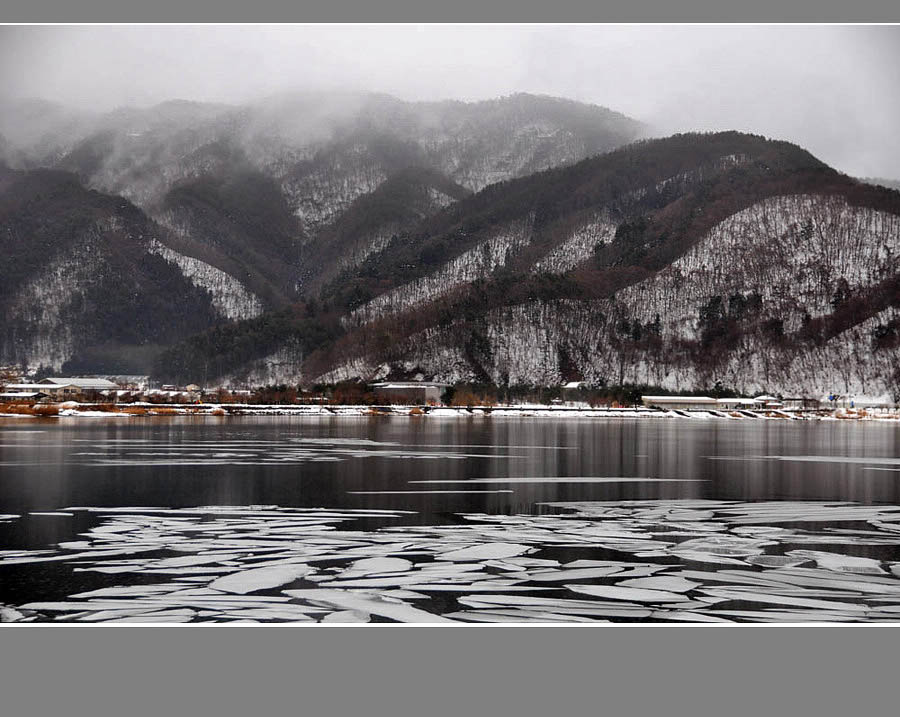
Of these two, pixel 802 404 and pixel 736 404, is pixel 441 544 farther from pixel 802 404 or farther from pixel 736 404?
pixel 802 404

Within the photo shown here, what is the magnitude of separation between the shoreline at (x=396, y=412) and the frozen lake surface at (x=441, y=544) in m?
66.4

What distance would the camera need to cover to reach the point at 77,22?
24516 mm

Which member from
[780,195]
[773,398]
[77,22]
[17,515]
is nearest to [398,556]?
[17,515]

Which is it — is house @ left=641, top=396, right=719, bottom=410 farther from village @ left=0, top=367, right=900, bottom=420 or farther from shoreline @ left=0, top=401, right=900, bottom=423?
shoreline @ left=0, top=401, right=900, bottom=423

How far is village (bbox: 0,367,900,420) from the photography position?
108m

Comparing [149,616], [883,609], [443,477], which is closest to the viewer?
[149,616]

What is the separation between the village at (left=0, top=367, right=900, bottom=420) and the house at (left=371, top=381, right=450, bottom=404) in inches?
2.1

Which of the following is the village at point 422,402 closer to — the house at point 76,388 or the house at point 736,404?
the house at point 736,404

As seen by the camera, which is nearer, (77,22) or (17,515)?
(17,515)

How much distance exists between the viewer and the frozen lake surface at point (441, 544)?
11141 mm

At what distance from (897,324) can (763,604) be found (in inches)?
6216

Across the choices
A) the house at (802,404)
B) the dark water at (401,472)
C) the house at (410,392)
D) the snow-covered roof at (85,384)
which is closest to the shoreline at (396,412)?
the house at (802,404)

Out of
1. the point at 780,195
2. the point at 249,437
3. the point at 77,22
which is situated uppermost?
the point at 780,195

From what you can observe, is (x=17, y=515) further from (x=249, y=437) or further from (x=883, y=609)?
(x=249, y=437)
